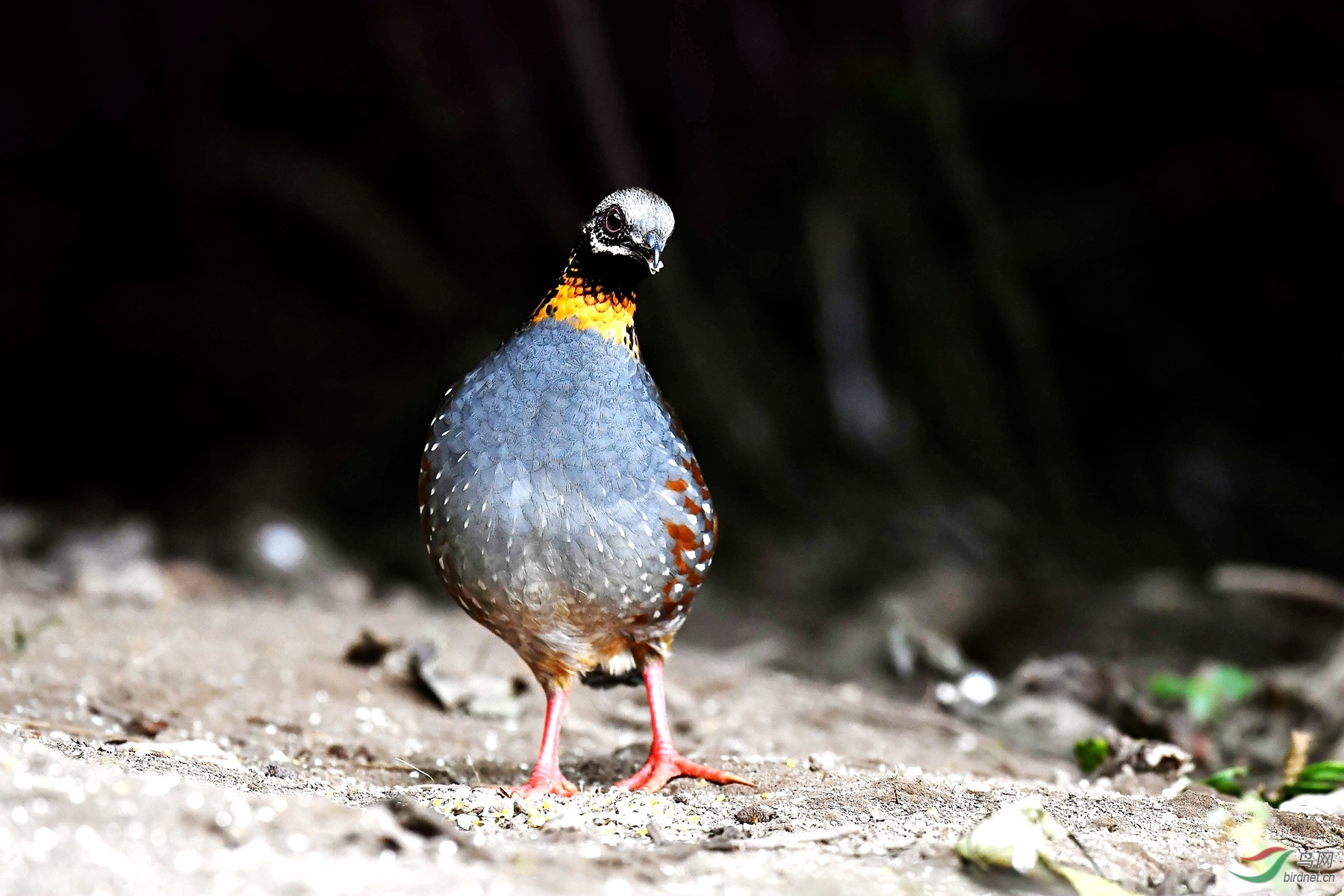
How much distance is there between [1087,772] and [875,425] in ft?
18.0

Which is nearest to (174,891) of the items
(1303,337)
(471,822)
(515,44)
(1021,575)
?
(471,822)

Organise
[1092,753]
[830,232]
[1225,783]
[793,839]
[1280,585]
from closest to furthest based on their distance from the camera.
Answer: [793,839], [1225,783], [1092,753], [1280,585], [830,232]

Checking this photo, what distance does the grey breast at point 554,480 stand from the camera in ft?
11.3

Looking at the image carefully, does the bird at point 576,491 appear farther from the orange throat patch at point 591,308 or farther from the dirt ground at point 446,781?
the dirt ground at point 446,781

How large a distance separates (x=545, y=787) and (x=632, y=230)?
146cm

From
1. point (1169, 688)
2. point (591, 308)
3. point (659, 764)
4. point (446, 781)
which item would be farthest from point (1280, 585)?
point (446, 781)

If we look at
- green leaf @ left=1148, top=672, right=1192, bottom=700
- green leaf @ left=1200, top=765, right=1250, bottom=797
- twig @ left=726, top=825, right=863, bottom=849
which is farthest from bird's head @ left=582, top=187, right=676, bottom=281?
green leaf @ left=1148, top=672, right=1192, bottom=700

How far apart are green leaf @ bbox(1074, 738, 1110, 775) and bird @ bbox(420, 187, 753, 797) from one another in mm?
1280

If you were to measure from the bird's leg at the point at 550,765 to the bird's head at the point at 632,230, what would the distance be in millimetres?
1208

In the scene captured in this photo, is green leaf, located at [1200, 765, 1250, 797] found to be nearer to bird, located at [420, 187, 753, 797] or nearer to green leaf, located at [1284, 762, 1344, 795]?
green leaf, located at [1284, 762, 1344, 795]

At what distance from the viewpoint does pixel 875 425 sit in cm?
954

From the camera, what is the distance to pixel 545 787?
11.4 ft

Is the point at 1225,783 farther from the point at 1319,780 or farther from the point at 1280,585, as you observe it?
the point at 1280,585

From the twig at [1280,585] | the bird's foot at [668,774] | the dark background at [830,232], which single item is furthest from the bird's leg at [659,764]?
the dark background at [830,232]
